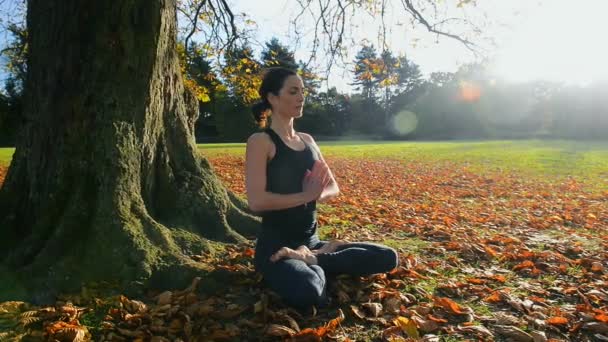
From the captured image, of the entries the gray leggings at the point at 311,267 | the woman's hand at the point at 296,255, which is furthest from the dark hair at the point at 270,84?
the woman's hand at the point at 296,255

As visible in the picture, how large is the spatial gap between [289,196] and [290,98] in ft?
2.58

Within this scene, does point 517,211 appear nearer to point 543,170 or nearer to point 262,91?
point 262,91

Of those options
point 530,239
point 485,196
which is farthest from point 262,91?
point 485,196

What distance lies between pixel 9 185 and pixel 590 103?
2135 inches

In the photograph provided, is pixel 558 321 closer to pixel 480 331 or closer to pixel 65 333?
pixel 480 331

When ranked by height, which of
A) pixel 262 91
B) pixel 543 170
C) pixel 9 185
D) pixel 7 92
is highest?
pixel 7 92

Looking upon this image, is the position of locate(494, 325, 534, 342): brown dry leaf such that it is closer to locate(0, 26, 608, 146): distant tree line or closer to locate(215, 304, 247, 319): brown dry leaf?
locate(215, 304, 247, 319): brown dry leaf

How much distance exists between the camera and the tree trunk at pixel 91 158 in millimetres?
3305

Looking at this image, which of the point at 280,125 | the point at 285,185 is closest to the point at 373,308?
the point at 285,185

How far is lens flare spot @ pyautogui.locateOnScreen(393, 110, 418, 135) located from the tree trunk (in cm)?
5615

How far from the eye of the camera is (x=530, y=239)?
5.05 meters

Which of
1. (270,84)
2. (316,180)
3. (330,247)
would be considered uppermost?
(270,84)

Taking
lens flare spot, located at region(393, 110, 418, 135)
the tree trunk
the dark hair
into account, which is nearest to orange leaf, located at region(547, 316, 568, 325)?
the dark hair

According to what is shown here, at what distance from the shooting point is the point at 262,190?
306 cm
